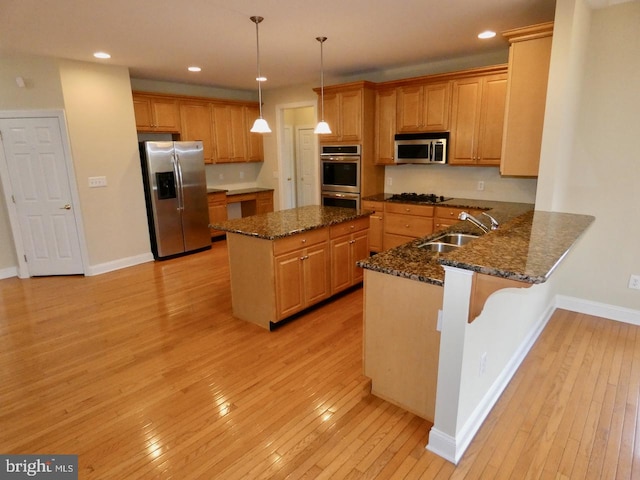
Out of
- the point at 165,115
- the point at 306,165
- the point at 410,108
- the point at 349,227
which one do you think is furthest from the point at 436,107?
the point at 165,115

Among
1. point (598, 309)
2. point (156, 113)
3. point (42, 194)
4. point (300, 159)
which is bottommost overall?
point (598, 309)

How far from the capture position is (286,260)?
3201 millimetres

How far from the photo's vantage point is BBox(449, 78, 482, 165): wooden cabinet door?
431 cm

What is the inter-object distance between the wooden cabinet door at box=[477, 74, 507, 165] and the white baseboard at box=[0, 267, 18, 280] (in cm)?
599

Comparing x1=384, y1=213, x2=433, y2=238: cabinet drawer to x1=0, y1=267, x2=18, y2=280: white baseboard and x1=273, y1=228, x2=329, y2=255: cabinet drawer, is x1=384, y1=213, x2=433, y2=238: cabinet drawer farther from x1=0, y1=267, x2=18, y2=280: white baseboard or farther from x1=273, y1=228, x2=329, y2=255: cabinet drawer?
x1=0, y1=267, x2=18, y2=280: white baseboard

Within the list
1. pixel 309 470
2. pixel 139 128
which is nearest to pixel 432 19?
pixel 309 470

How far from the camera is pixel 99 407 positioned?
2328 mm

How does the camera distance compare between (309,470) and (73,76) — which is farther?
(73,76)

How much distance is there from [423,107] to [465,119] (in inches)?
22.2

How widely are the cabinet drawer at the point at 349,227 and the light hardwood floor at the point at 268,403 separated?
2.50ft

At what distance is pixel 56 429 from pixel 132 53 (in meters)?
3.70

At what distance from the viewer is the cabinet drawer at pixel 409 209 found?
4.60 metres

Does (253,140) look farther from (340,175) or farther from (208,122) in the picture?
(340,175)

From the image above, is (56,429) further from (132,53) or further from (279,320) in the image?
(132,53)
